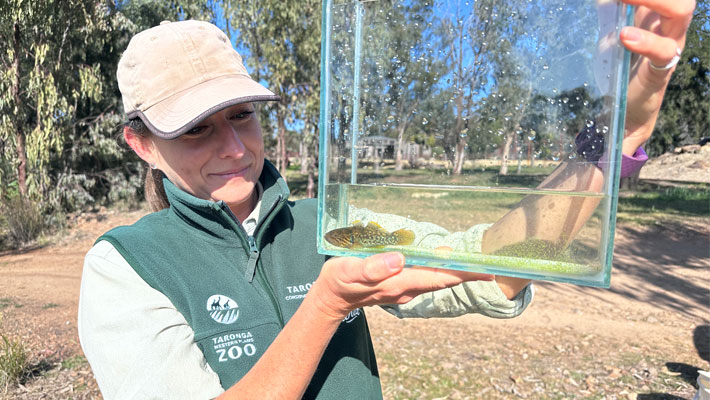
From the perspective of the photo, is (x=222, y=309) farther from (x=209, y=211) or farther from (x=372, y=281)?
(x=372, y=281)

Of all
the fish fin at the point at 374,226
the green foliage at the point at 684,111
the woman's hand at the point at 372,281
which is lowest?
the woman's hand at the point at 372,281

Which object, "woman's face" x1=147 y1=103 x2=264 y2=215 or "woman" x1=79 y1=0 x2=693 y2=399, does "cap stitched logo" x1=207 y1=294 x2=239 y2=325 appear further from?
"woman's face" x1=147 y1=103 x2=264 y2=215

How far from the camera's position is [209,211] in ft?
4.77

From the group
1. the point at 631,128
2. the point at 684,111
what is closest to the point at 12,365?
the point at 631,128

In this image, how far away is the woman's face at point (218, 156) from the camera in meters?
1.45

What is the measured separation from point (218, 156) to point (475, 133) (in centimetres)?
79

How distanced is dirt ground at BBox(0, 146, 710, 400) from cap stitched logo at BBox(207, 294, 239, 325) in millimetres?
3207

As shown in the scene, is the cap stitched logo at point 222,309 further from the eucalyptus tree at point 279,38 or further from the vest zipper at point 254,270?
the eucalyptus tree at point 279,38

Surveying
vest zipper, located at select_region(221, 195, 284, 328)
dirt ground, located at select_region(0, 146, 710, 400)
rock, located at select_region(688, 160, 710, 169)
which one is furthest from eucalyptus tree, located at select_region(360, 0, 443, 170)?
rock, located at select_region(688, 160, 710, 169)

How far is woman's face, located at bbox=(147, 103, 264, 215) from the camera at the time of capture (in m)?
1.45

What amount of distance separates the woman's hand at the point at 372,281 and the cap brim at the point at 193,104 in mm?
561

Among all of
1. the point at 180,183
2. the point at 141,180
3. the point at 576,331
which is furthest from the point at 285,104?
the point at 180,183

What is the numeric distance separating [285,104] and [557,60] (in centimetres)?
1399

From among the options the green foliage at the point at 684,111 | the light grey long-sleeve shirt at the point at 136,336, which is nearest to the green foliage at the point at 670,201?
the green foliage at the point at 684,111
